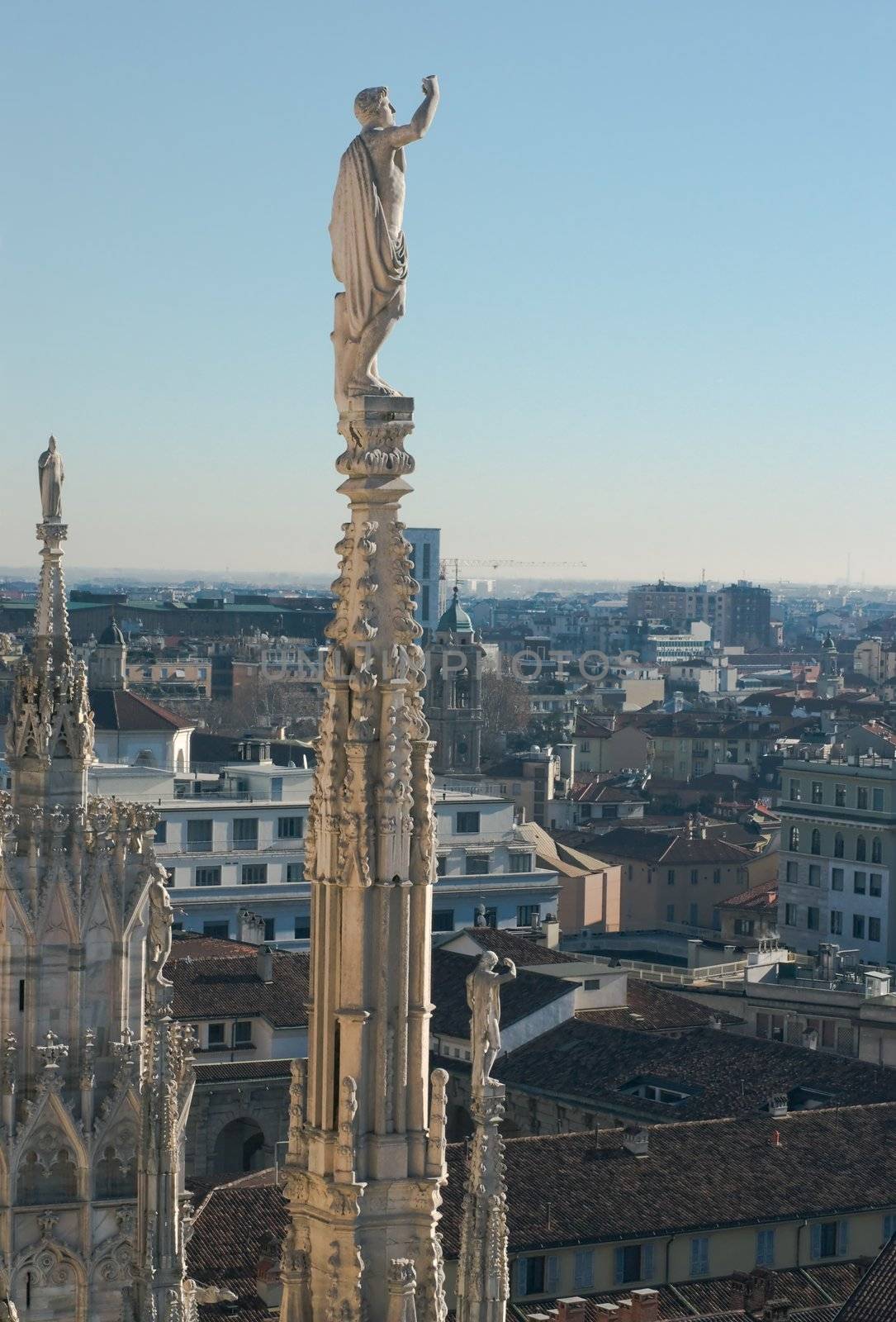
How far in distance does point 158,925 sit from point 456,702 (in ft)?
400

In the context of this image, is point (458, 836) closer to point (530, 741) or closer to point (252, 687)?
point (530, 741)

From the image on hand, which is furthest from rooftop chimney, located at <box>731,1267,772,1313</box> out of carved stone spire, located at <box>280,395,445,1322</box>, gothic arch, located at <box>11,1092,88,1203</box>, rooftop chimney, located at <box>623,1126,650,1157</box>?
carved stone spire, located at <box>280,395,445,1322</box>

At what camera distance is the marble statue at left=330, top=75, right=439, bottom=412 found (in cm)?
873

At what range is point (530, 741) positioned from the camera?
158 metres

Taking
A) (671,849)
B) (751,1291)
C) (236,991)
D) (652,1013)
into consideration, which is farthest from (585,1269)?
(671,849)

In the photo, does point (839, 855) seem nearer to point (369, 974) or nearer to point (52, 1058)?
point (52, 1058)

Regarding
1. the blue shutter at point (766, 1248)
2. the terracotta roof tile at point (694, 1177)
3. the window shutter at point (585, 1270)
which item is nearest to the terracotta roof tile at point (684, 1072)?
the terracotta roof tile at point (694, 1177)

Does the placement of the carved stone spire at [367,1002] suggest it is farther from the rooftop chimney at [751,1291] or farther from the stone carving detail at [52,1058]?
the rooftop chimney at [751,1291]

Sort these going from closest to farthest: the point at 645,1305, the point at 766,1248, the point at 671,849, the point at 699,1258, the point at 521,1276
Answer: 1. the point at 645,1305
2. the point at 521,1276
3. the point at 699,1258
4. the point at 766,1248
5. the point at 671,849

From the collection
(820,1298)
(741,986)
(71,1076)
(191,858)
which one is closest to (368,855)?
(71,1076)

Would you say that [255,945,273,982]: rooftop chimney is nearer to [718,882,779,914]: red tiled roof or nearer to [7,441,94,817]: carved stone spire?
[718,882,779,914]: red tiled roof

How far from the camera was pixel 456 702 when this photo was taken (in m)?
139

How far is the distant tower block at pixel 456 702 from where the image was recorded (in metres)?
137

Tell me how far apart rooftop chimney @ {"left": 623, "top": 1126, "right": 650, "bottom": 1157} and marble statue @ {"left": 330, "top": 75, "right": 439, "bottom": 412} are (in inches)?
1174
